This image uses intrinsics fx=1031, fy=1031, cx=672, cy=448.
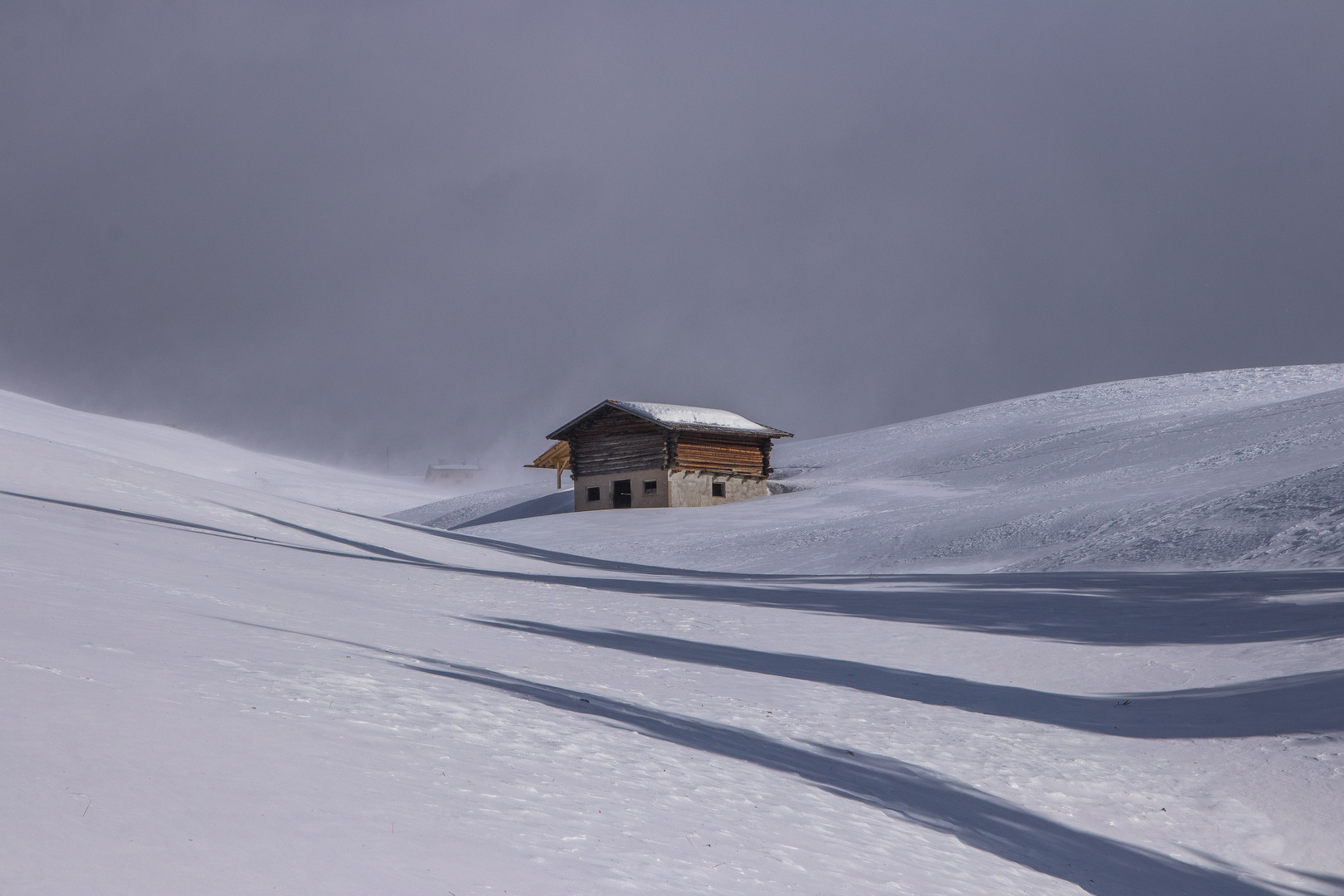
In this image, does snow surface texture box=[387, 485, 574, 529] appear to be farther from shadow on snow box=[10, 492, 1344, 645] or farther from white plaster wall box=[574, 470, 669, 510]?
shadow on snow box=[10, 492, 1344, 645]

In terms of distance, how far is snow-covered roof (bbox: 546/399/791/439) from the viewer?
49875mm

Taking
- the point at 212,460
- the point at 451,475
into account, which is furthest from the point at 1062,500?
the point at 451,475

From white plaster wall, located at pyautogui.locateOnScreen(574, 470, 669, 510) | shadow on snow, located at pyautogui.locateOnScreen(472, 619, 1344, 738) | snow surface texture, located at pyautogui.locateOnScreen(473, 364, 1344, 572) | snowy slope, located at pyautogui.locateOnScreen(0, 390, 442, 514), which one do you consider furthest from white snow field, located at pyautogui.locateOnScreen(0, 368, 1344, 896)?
snowy slope, located at pyautogui.locateOnScreen(0, 390, 442, 514)

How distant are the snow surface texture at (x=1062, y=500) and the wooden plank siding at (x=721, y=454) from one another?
2.05 meters

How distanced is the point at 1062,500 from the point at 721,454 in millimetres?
21946

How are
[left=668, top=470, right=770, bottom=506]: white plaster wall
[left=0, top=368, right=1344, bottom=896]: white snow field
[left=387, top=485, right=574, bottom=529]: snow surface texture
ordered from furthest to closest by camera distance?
[left=387, top=485, right=574, bottom=529]: snow surface texture → [left=668, top=470, right=770, bottom=506]: white plaster wall → [left=0, top=368, right=1344, bottom=896]: white snow field

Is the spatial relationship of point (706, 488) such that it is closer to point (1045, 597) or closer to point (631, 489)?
point (631, 489)

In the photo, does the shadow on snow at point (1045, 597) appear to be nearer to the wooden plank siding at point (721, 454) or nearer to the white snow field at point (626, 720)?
the white snow field at point (626, 720)

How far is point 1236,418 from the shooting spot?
1570 inches

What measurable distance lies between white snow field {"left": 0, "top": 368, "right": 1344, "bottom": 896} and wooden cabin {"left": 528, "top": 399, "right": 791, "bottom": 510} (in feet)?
83.4

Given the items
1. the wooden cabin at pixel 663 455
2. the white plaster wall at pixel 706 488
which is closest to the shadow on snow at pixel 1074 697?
the white plaster wall at pixel 706 488

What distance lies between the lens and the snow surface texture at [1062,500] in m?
24.1

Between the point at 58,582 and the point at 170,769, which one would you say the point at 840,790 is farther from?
the point at 58,582

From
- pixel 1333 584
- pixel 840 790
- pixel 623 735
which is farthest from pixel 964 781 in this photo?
pixel 1333 584
